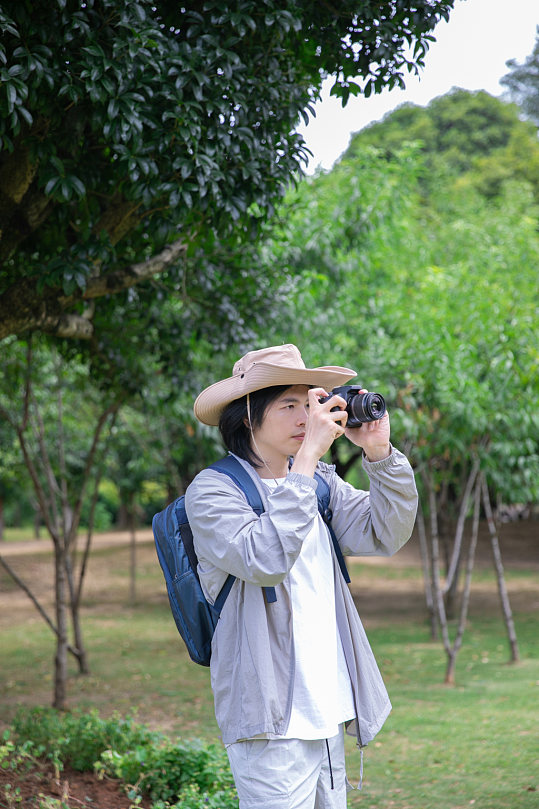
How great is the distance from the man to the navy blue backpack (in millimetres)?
35

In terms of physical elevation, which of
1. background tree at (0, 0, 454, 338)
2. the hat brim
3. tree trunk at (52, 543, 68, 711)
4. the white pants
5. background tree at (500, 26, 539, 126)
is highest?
background tree at (500, 26, 539, 126)

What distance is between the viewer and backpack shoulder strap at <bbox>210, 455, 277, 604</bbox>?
2.25m

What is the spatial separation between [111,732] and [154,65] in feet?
11.8

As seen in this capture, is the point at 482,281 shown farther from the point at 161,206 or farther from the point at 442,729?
the point at 161,206

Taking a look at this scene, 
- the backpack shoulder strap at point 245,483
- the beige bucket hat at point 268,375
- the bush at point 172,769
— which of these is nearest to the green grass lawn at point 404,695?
the bush at point 172,769

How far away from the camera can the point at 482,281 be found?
9.11 metres

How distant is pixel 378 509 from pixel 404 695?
6.02m

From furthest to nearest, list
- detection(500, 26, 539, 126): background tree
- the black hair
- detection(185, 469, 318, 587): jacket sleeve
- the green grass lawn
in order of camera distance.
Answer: detection(500, 26, 539, 126): background tree < the green grass lawn < the black hair < detection(185, 469, 318, 587): jacket sleeve

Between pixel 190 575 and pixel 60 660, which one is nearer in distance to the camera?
pixel 190 575

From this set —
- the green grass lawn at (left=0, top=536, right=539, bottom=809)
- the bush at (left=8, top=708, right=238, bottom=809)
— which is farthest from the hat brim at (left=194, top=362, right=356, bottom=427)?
the green grass lawn at (left=0, top=536, right=539, bottom=809)

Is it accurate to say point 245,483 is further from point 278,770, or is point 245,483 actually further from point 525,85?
point 525,85

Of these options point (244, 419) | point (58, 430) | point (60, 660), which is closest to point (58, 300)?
point (244, 419)

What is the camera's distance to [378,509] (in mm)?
2438

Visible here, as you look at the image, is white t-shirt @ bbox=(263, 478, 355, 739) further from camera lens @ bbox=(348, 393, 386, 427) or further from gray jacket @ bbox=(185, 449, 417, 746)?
camera lens @ bbox=(348, 393, 386, 427)
